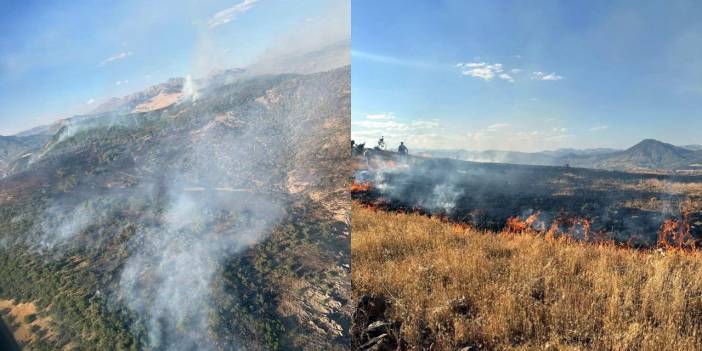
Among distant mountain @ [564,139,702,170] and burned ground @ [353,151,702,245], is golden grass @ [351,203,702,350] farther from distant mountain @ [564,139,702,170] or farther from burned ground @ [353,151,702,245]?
distant mountain @ [564,139,702,170]

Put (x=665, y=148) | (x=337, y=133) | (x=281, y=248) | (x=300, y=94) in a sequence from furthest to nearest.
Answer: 1. (x=300, y=94)
2. (x=337, y=133)
3. (x=281, y=248)
4. (x=665, y=148)

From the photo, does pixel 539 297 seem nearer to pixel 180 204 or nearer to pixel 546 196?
pixel 546 196

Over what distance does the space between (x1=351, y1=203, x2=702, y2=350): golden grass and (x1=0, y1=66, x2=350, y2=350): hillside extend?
177 inches

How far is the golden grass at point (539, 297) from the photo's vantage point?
2.40 metres

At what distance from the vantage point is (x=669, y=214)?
7.48 meters

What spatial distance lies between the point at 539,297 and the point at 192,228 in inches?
530

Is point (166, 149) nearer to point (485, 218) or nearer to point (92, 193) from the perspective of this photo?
point (92, 193)

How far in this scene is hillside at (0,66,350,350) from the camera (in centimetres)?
833

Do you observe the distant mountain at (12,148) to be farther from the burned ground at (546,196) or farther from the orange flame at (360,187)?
the burned ground at (546,196)

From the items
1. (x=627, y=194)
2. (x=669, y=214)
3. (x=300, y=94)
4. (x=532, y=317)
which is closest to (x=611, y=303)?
(x=532, y=317)

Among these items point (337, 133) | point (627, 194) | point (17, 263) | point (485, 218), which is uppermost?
point (337, 133)

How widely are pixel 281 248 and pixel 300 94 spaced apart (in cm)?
1880

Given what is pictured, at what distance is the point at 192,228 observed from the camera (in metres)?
14.0

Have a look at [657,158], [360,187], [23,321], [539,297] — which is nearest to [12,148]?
[23,321]
